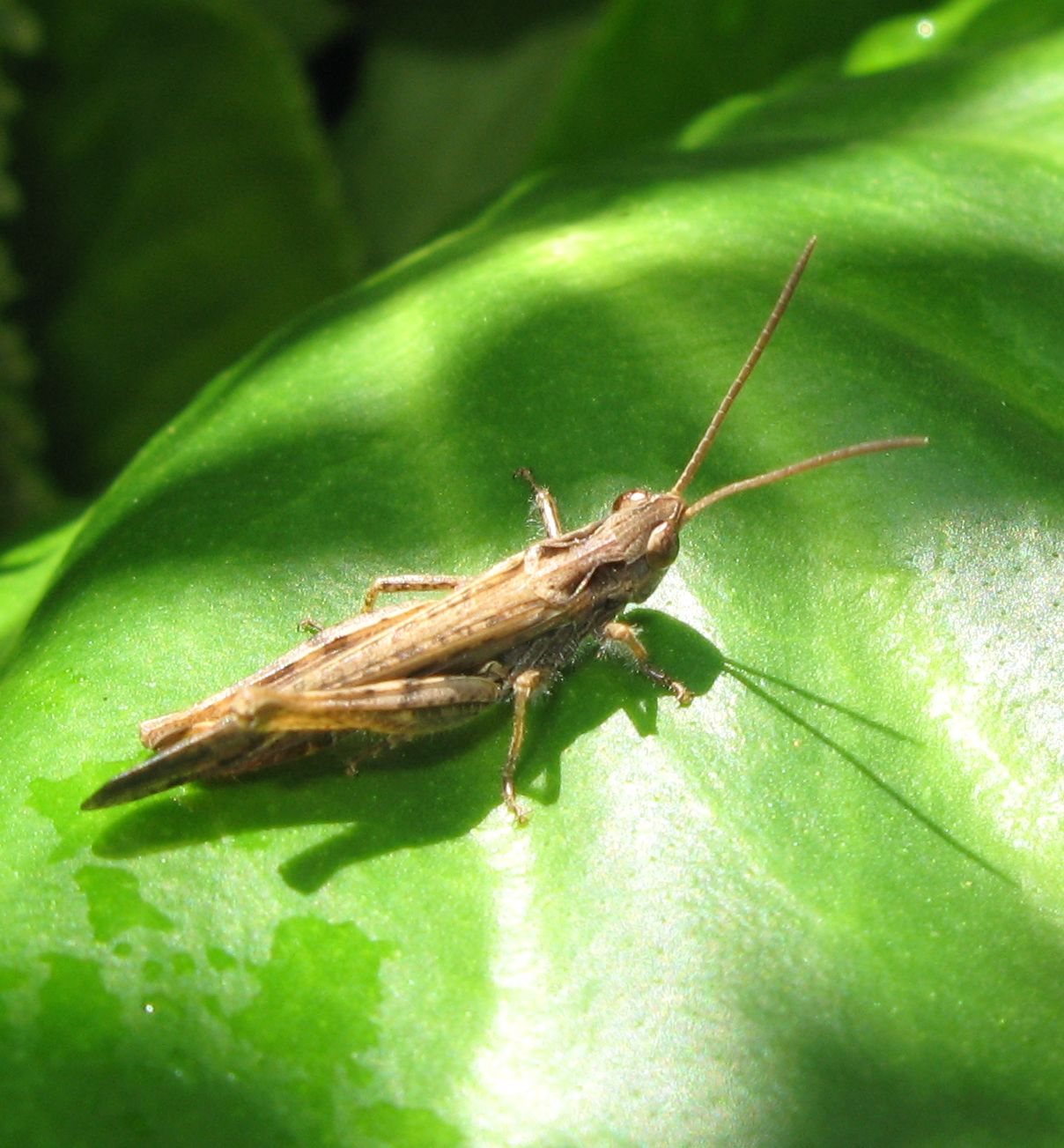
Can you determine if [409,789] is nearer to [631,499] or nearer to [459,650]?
[459,650]

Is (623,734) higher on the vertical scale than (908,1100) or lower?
higher

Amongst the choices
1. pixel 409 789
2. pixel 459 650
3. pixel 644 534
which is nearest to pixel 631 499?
pixel 644 534

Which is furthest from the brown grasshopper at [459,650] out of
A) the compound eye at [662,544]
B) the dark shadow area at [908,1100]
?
the dark shadow area at [908,1100]

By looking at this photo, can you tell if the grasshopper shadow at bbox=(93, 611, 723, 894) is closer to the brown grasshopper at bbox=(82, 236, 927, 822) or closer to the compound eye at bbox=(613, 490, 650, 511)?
the brown grasshopper at bbox=(82, 236, 927, 822)

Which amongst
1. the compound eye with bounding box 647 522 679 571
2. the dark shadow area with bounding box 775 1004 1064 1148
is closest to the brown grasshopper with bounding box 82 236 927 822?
the compound eye with bounding box 647 522 679 571

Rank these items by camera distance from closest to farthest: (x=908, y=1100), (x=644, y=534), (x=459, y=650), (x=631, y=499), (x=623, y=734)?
(x=908, y=1100)
(x=623, y=734)
(x=644, y=534)
(x=631, y=499)
(x=459, y=650)

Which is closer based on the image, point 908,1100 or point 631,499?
point 908,1100

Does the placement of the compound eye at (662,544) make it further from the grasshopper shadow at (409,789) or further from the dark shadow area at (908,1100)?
the dark shadow area at (908,1100)

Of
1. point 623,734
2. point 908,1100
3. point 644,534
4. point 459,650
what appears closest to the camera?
point 908,1100
